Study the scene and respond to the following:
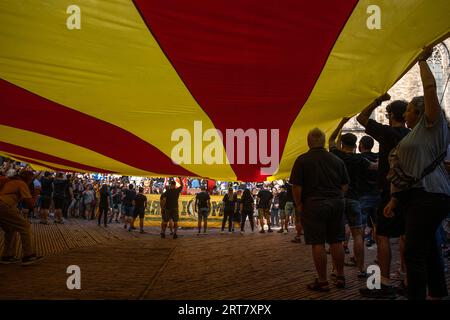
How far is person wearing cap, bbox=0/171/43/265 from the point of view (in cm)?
446

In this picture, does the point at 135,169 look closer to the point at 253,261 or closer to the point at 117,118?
the point at 117,118

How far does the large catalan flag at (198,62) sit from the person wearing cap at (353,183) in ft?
0.91

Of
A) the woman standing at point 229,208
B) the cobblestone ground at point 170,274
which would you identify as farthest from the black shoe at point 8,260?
the woman standing at point 229,208

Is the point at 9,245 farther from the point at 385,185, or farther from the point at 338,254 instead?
the point at 385,185

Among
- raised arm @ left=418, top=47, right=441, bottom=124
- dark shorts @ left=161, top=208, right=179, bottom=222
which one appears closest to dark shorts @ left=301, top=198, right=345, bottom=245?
raised arm @ left=418, top=47, right=441, bottom=124

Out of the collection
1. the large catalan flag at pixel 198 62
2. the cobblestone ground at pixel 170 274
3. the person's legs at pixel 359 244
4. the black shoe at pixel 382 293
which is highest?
the large catalan flag at pixel 198 62

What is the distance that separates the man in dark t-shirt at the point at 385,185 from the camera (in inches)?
106

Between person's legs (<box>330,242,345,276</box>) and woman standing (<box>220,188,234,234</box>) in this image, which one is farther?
woman standing (<box>220,188,234,234</box>)

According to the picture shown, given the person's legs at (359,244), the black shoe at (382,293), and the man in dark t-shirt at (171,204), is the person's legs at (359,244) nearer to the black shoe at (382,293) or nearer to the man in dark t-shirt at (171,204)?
the black shoe at (382,293)

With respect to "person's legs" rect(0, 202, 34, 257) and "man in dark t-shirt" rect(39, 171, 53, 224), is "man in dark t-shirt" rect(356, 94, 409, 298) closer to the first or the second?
"person's legs" rect(0, 202, 34, 257)

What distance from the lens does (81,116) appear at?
12.3 ft

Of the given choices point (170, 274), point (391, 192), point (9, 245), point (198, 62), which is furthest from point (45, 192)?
point (391, 192)

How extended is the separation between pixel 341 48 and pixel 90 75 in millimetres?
2134

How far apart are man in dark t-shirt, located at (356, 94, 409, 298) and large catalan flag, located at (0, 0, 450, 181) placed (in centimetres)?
37
